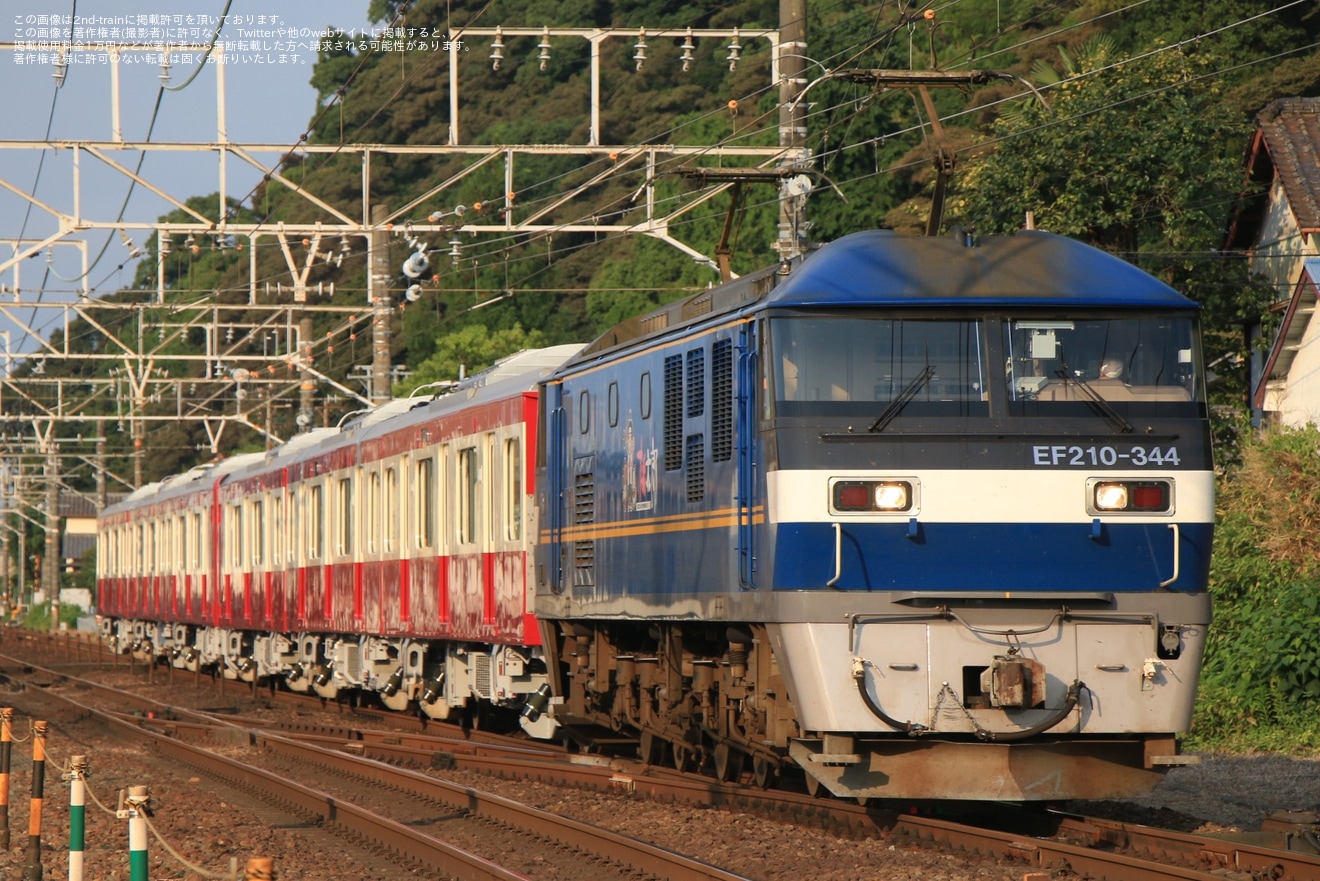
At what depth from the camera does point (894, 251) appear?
1127cm

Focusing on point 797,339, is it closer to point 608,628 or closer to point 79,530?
point 608,628

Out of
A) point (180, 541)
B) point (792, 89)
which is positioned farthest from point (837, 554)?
point (180, 541)

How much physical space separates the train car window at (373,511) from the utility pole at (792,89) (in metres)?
7.65

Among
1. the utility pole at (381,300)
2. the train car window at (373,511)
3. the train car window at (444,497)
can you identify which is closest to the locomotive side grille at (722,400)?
the train car window at (444,497)

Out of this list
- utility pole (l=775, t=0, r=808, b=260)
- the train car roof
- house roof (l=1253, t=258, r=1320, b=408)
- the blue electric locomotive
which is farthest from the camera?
house roof (l=1253, t=258, r=1320, b=408)

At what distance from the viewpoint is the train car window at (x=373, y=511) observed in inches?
920

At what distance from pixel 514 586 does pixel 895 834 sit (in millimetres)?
7005

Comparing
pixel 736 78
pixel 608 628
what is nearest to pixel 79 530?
pixel 736 78

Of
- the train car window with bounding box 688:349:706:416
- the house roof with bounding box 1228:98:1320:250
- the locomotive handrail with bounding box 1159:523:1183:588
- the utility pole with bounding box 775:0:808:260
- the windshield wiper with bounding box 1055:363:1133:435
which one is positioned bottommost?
the locomotive handrail with bounding box 1159:523:1183:588

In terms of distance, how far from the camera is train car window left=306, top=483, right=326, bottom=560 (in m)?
26.3

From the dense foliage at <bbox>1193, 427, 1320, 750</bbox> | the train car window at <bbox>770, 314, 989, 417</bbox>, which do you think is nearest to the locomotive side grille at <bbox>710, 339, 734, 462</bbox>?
the train car window at <bbox>770, 314, 989, 417</bbox>

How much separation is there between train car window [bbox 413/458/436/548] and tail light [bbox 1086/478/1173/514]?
37.4 ft

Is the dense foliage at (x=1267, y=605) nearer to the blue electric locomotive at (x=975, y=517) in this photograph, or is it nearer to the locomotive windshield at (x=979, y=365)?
the blue electric locomotive at (x=975, y=517)

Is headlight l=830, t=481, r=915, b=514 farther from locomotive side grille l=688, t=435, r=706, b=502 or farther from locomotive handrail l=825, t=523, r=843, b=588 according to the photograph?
locomotive side grille l=688, t=435, r=706, b=502
